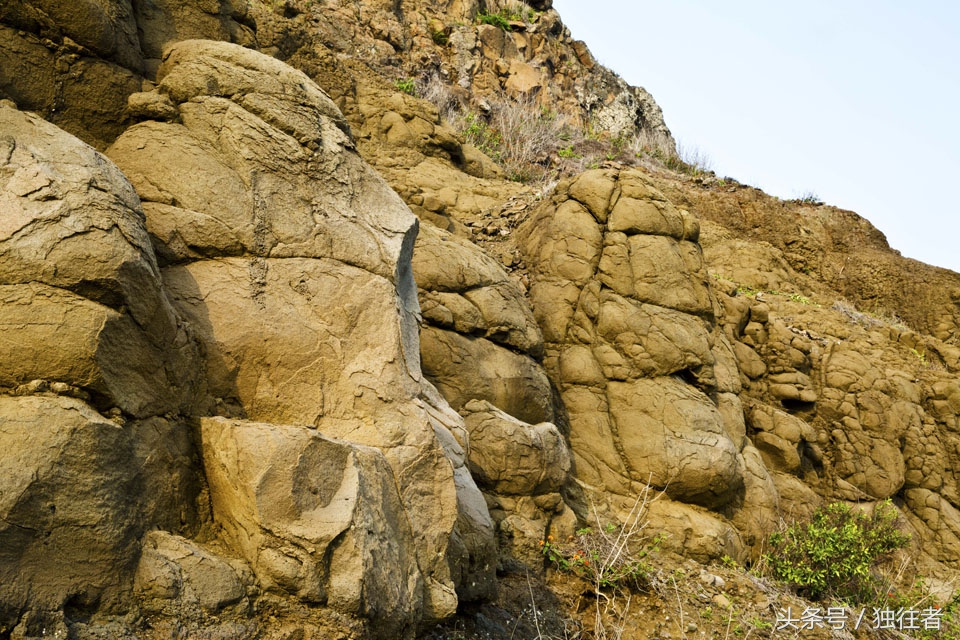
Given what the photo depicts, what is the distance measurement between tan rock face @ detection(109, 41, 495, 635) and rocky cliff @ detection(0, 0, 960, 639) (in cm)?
2

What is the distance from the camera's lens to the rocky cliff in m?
3.53

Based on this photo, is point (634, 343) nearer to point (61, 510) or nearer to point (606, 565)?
point (606, 565)

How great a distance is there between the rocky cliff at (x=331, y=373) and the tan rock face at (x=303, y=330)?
2 cm

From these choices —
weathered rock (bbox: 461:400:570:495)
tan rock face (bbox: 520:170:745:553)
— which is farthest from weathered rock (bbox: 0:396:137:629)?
tan rock face (bbox: 520:170:745:553)

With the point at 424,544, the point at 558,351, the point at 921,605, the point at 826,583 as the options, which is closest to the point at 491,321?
the point at 558,351

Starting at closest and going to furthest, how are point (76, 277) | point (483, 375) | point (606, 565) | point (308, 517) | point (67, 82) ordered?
point (76, 277) → point (308, 517) → point (67, 82) → point (606, 565) → point (483, 375)

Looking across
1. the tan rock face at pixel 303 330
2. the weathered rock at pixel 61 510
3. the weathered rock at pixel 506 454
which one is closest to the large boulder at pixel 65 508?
the weathered rock at pixel 61 510

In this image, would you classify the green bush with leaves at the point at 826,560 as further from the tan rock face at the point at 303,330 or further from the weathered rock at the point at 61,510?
the weathered rock at the point at 61,510

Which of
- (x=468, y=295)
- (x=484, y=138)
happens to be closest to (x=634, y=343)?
(x=468, y=295)

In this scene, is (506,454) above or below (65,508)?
below

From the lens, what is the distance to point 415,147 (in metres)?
11.9

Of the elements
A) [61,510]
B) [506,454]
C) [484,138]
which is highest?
[484,138]

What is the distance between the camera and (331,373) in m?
4.80

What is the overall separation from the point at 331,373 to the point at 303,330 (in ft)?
1.07
